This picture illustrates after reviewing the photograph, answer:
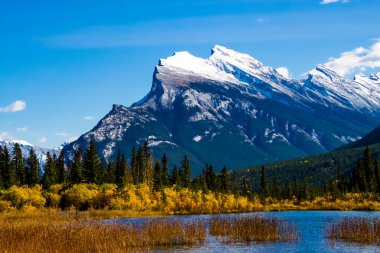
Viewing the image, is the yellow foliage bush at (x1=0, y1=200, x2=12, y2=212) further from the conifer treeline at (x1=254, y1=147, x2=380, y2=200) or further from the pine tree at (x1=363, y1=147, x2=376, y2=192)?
the pine tree at (x1=363, y1=147, x2=376, y2=192)

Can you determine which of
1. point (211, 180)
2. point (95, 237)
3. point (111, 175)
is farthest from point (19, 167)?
point (95, 237)

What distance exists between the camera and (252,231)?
57.6 m

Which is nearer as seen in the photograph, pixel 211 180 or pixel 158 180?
pixel 158 180

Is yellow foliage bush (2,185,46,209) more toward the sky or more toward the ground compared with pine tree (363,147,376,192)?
more toward the ground

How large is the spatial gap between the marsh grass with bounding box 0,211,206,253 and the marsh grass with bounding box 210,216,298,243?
11.0ft

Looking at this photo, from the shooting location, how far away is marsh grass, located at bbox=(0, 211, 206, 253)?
130 ft

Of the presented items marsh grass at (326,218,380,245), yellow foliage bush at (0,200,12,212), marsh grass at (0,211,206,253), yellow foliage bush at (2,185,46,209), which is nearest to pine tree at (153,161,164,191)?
yellow foliage bush at (2,185,46,209)

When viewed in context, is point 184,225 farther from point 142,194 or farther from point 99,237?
point 142,194

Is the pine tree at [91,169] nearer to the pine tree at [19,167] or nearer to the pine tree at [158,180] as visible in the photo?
the pine tree at [158,180]

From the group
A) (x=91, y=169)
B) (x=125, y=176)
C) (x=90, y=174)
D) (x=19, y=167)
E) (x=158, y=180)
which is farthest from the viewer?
(x=125, y=176)

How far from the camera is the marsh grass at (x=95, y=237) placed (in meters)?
39.6

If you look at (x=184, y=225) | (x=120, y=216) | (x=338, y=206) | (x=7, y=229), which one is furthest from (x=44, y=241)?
(x=338, y=206)

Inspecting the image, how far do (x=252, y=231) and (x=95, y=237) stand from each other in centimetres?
1918

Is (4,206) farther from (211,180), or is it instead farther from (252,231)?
(211,180)
